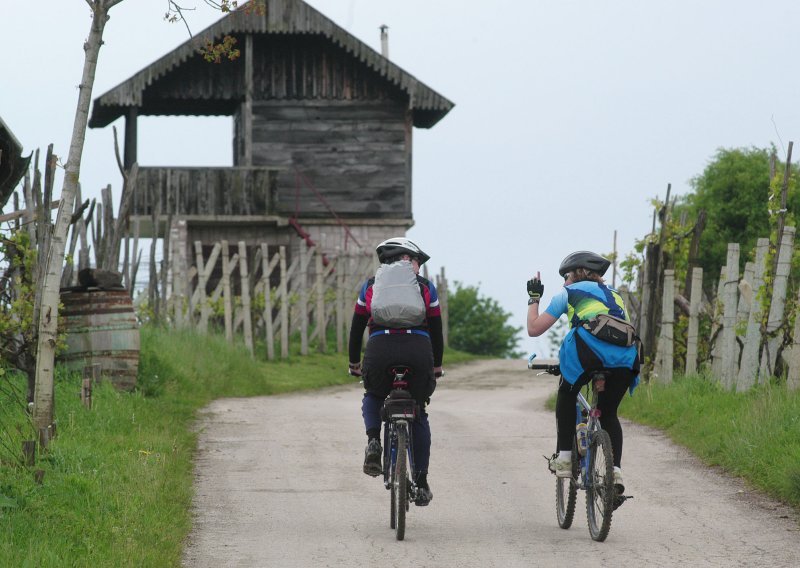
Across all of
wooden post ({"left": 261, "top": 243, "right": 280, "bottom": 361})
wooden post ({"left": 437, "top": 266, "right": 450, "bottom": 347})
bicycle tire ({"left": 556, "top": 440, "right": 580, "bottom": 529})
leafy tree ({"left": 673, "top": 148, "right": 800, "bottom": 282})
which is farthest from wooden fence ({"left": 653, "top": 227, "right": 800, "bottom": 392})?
leafy tree ({"left": 673, "top": 148, "right": 800, "bottom": 282})

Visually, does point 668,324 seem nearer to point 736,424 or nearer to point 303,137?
point 736,424

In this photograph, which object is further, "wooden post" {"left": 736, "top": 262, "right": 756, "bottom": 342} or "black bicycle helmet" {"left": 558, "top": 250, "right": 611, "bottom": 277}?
"wooden post" {"left": 736, "top": 262, "right": 756, "bottom": 342}

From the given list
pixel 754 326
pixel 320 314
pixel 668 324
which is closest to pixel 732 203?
pixel 320 314

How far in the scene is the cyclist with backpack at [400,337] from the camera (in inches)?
289

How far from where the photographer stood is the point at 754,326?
11.8 meters

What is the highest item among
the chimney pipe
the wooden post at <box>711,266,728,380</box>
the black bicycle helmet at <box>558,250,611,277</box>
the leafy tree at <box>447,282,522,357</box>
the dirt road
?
the chimney pipe

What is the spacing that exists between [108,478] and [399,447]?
2137mm

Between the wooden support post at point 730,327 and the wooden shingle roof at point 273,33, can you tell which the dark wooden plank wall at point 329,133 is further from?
the wooden support post at point 730,327

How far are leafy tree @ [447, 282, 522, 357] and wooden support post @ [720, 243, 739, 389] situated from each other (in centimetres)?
3523

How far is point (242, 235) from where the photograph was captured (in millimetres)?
28984

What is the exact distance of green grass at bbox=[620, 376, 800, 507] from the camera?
28.6 ft

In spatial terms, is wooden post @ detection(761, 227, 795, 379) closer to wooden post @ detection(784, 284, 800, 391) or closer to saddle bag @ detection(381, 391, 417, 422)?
wooden post @ detection(784, 284, 800, 391)

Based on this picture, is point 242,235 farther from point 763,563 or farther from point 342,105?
point 763,563

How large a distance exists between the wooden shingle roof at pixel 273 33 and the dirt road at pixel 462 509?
1575 cm
